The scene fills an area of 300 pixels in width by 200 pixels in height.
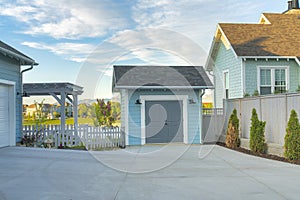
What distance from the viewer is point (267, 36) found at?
14.9 metres

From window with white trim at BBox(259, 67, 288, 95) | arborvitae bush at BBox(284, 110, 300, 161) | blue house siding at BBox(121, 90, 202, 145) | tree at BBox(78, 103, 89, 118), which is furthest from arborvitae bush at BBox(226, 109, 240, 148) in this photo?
tree at BBox(78, 103, 89, 118)

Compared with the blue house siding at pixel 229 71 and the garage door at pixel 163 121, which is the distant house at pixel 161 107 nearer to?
the garage door at pixel 163 121

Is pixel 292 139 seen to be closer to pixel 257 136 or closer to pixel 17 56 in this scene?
pixel 257 136

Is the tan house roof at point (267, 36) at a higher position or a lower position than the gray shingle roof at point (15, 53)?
higher

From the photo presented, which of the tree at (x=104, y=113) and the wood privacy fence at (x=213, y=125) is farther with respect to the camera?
the tree at (x=104, y=113)

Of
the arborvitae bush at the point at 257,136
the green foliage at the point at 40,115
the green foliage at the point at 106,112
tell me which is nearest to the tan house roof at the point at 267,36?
the arborvitae bush at the point at 257,136

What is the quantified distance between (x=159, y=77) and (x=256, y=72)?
4.86m

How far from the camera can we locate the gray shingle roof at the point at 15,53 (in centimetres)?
891

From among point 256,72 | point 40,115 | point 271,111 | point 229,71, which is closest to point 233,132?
point 271,111

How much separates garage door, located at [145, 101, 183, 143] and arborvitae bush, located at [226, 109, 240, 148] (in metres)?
2.14

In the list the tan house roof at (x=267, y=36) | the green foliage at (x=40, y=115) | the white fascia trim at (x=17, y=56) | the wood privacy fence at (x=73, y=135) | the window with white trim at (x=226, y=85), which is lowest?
the wood privacy fence at (x=73, y=135)

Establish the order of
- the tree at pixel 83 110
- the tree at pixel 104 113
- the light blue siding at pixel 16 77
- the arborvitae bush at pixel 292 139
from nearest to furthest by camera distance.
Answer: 1. the arborvitae bush at pixel 292 139
2. the light blue siding at pixel 16 77
3. the tree at pixel 104 113
4. the tree at pixel 83 110

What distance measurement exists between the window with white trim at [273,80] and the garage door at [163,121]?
4.47 metres

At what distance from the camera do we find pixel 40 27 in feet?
46.0
